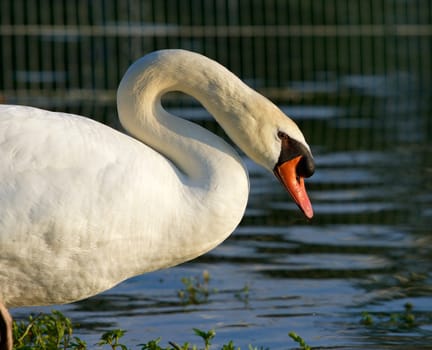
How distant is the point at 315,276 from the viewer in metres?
7.99

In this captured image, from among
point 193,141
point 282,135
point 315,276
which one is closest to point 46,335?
point 193,141

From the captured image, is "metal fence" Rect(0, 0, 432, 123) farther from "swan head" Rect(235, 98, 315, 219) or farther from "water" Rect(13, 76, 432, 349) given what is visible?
"swan head" Rect(235, 98, 315, 219)

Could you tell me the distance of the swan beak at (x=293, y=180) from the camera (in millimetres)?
5559

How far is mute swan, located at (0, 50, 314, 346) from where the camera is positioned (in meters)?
5.01

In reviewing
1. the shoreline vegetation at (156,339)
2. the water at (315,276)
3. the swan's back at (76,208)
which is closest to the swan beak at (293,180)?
the swan's back at (76,208)

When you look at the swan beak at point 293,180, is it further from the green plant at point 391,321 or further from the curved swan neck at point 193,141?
the green plant at point 391,321

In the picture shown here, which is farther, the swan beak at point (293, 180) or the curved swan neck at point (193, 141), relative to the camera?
the swan beak at point (293, 180)

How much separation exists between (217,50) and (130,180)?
1691 cm

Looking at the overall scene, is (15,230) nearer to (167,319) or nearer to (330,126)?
(167,319)

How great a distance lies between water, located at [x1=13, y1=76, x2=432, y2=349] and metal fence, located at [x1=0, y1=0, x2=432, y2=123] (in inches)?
287

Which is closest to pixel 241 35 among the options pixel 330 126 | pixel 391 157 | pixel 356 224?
pixel 330 126

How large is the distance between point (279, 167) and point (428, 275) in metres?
2.68

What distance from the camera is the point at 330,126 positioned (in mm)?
16219

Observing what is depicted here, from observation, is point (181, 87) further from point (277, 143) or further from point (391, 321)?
point (391, 321)
